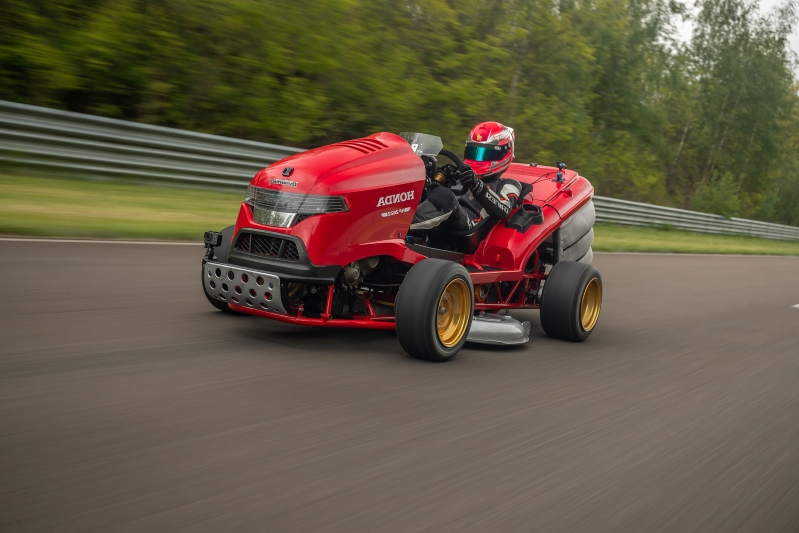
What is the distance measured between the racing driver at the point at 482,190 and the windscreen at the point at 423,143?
0.24 metres

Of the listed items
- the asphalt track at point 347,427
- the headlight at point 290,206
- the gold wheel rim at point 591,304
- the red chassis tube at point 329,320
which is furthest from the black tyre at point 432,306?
the gold wheel rim at point 591,304

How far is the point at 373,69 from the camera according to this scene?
18609 millimetres

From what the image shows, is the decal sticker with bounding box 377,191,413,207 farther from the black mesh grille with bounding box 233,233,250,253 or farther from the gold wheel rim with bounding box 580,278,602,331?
the gold wheel rim with bounding box 580,278,602,331

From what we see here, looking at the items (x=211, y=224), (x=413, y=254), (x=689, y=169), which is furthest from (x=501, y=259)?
(x=689, y=169)

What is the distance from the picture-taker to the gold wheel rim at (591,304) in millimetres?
6688

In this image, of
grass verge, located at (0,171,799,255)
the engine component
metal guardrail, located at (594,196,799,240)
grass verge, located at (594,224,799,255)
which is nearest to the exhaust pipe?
→ the engine component

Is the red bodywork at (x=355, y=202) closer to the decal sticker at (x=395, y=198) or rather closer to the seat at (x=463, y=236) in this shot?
the decal sticker at (x=395, y=198)

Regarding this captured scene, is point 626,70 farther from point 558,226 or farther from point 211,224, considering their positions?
point 558,226

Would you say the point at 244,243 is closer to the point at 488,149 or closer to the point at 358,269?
the point at 358,269

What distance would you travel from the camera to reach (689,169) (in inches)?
1871

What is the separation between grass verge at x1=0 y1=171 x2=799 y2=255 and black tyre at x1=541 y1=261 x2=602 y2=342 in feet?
15.6

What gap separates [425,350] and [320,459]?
6.01 ft

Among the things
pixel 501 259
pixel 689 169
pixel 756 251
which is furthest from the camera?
pixel 689 169

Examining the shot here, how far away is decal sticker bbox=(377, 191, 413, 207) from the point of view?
5148mm
